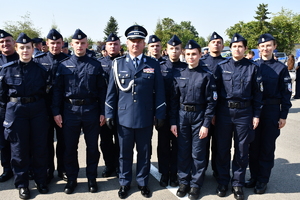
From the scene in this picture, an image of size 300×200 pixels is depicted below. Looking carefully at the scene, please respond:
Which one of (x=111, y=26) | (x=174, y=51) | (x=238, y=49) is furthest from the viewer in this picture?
(x=111, y=26)

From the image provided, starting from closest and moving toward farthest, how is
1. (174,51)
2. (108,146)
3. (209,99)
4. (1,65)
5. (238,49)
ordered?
(209,99) < (238,49) < (174,51) < (1,65) < (108,146)

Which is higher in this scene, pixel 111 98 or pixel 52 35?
pixel 52 35

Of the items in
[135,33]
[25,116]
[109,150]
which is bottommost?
[109,150]

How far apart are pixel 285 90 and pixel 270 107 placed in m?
0.30

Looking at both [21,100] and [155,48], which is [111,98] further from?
[155,48]

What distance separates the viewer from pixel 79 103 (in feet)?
11.4

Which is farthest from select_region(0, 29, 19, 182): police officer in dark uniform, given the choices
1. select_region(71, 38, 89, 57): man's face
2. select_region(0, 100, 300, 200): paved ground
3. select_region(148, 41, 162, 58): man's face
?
select_region(148, 41, 162, 58): man's face

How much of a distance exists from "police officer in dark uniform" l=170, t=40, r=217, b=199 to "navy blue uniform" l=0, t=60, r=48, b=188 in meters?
1.81

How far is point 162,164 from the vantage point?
3.82m

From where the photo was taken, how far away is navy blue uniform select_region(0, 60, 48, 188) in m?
3.35

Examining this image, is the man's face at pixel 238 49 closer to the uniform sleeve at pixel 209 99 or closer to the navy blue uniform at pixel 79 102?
the uniform sleeve at pixel 209 99

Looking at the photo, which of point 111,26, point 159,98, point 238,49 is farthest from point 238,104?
point 111,26

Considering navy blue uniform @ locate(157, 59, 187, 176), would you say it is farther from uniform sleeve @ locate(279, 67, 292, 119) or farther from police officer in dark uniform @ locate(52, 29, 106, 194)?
uniform sleeve @ locate(279, 67, 292, 119)

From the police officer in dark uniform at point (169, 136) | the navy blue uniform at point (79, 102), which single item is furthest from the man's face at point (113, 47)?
the police officer in dark uniform at point (169, 136)
